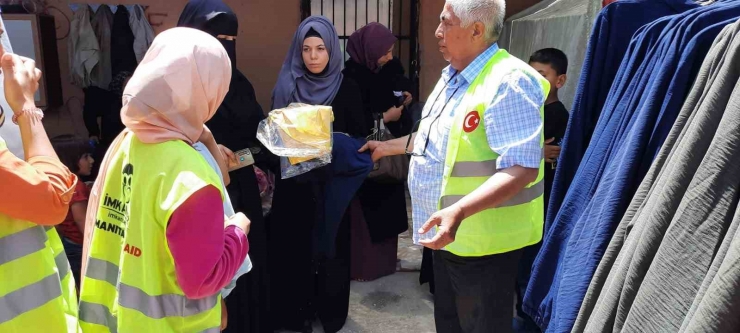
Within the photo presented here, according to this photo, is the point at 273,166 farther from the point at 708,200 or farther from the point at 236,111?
the point at 708,200

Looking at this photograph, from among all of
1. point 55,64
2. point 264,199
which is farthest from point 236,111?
point 55,64

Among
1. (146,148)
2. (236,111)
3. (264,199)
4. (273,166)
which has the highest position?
(146,148)

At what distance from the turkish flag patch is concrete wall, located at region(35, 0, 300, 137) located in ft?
12.6

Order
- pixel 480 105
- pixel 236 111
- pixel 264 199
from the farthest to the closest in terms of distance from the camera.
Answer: pixel 264 199 < pixel 236 111 < pixel 480 105

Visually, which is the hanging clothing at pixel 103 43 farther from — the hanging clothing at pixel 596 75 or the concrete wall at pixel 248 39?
the hanging clothing at pixel 596 75

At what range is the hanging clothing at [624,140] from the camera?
1.13 metres

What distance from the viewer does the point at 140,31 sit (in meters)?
4.87

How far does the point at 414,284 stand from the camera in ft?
13.2

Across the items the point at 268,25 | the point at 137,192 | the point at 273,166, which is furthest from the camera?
the point at 268,25

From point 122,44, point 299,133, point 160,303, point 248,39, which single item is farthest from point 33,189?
point 248,39

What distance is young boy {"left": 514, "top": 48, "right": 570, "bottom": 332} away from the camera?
271 cm

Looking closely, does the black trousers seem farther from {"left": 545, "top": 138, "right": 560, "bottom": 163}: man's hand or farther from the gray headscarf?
the gray headscarf

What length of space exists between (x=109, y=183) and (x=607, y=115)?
1294 mm

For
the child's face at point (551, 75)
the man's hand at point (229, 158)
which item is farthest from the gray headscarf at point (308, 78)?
the child's face at point (551, 75)
